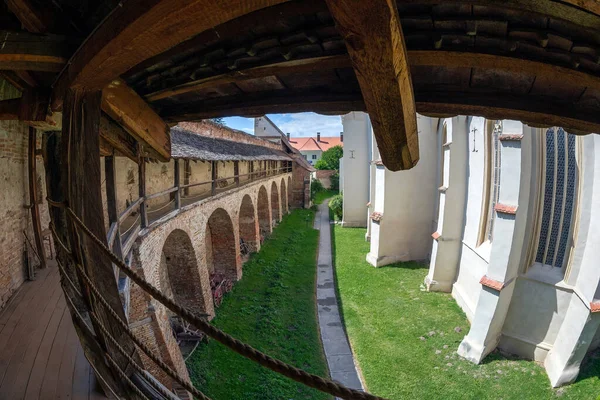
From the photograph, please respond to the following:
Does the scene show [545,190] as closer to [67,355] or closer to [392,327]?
[392,327]

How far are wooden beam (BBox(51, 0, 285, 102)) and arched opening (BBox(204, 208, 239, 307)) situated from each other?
10.4 m

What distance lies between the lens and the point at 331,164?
145ft

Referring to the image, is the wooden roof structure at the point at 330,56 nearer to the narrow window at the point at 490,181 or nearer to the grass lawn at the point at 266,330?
the grass lawn at the point at 266,330

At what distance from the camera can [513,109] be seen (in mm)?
2246

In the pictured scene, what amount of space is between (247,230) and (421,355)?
9376mm

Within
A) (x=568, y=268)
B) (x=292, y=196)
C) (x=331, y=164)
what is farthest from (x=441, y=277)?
(x=331, y=164)

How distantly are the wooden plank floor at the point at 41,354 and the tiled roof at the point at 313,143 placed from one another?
56.9m

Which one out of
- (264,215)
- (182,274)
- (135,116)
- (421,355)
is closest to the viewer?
(135,116)

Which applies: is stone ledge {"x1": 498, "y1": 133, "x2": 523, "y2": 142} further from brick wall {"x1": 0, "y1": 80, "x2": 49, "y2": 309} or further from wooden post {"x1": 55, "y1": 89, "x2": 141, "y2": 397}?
brick wall {"x1": 0, "y1": 80, "x2": 49, "y2": 309}

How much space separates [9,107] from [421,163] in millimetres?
14849

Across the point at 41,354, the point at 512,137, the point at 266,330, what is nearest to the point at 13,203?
the point at 41,354

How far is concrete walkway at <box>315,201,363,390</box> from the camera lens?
863 centimetres

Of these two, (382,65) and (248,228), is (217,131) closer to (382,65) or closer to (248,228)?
(248,228)

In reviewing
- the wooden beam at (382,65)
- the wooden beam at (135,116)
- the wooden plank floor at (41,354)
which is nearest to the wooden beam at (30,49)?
the wooden beam at (135,116)
